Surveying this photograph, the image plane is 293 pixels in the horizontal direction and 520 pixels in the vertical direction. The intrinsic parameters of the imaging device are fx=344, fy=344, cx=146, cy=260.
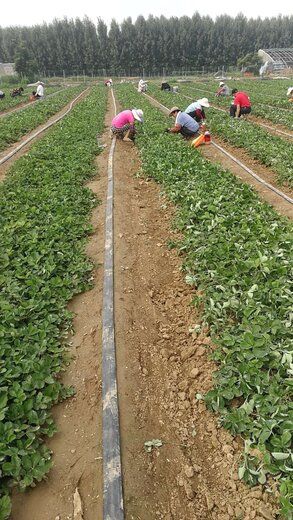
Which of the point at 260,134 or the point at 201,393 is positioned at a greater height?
the point at 260,134

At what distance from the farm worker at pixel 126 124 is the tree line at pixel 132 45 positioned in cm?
5980

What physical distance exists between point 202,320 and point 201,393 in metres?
0.87

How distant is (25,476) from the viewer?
7.57 ft

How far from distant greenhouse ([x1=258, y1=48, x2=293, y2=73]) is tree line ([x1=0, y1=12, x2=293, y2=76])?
11.8 metres

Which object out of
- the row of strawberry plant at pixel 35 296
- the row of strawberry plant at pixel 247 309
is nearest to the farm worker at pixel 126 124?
the row of strawberry plant at pixel 35 296

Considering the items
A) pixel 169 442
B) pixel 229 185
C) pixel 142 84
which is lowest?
pixel 169 442

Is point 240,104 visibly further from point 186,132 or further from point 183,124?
point 183,124

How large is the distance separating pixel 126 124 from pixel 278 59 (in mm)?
57086

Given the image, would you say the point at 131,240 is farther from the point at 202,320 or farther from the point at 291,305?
the point at 291,305

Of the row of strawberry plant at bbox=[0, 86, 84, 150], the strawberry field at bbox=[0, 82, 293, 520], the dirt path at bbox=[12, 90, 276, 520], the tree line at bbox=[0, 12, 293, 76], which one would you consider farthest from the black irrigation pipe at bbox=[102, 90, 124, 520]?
the tree line at bbox=[0, 12, 293, 76]

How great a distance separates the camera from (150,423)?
2770 millimetres

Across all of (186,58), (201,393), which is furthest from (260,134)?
(186,58)

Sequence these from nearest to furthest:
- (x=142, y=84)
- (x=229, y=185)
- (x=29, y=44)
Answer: (x=229, y=185), (x=142, y=84), (x=29, y=44)

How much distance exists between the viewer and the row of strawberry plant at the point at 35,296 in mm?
2455
